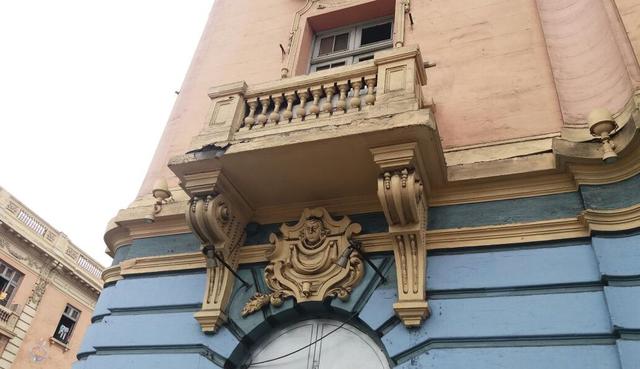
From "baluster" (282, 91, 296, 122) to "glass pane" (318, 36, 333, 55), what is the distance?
7.53ft

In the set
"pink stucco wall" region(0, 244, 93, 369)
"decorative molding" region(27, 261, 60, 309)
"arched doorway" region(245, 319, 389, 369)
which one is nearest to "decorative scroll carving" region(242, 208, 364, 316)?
"arched doorway" region(245, 319, 389, 369)

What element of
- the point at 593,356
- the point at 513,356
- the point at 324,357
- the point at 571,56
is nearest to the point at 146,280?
the point at 324,357

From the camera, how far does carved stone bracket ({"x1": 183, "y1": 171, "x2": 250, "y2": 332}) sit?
5215 millimetres

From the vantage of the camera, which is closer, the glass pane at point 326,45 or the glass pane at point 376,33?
the glass pane at point 376,33

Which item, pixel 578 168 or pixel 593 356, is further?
pixel 578 168

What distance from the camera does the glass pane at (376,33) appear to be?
7.67m

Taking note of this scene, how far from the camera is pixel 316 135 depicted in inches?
192

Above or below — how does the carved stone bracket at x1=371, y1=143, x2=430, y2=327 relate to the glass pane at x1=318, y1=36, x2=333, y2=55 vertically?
below

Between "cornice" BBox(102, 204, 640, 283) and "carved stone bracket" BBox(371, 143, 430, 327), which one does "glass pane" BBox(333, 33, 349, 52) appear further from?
"cornice" BBox(102, 204, 640, 283)

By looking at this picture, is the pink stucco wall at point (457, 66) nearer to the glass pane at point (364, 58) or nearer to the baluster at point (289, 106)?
the glass pane at point (364, 58)

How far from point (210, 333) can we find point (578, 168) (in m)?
3.77

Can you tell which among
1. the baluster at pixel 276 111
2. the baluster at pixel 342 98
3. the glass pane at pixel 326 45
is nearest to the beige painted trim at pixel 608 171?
the baluster at pixel 342 98

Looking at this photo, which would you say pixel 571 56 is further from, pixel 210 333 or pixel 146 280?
pixel 146 280

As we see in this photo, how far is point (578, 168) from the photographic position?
467cm
